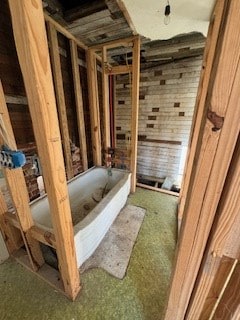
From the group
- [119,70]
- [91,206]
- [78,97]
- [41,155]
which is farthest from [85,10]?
[91,206]

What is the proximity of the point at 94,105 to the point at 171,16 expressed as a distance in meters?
1.43

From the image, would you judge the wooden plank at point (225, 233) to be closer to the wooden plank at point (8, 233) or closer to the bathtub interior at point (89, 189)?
the bathtub interior at point (89, 189)

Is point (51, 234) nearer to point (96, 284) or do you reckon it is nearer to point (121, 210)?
point (96, 284)

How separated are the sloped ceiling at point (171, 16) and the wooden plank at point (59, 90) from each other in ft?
2.86

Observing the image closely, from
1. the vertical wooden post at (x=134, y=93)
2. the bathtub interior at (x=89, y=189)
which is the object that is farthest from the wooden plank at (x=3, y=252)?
the vertical wooden post at (x=134, y=93)

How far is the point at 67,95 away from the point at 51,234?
1828 mm

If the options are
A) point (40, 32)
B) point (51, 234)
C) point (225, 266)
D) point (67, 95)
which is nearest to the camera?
point (225, 266)

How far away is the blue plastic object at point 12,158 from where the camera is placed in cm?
89

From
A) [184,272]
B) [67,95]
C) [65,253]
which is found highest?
[67,95]

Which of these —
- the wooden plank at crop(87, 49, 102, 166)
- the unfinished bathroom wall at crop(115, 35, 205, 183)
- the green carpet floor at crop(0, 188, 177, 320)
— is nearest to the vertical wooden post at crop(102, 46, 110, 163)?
the wooden plank at crop(87, 49, 102, 166)

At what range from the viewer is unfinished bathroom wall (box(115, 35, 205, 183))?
2697 mm

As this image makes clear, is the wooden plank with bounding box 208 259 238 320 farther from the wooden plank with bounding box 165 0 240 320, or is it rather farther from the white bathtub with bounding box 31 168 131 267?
the white bathtub with bounding box 31 168 131 267

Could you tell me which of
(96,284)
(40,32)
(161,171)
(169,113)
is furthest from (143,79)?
(96,284)

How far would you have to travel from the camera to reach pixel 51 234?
1.15m
